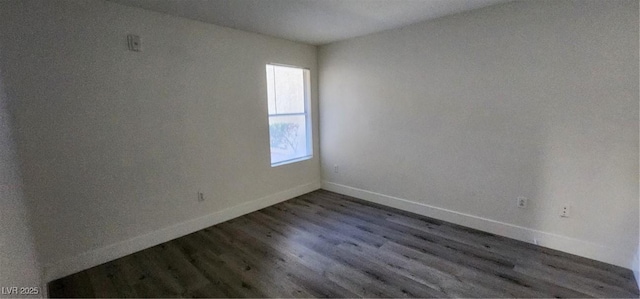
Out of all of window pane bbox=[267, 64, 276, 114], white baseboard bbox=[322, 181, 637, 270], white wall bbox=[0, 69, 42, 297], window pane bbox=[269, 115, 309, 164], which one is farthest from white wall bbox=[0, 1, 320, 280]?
white baseboard bbox=[322, 181, 637, 270]

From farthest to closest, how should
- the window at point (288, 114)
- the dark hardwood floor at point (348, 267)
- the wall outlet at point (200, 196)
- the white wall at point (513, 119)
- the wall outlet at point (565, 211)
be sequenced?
the window at point (288, 114), the wall outlet at point (200, 196), the wall outlet at point (565, 211), the white wall at point (513, 119), the dark hardwood floor at point (348, 267)

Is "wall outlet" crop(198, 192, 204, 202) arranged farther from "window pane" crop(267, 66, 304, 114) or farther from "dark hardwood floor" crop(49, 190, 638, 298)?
"window pane" crop(267, 66, 304, 114)

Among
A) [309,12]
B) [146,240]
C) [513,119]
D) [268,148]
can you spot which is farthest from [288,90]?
[513,119]

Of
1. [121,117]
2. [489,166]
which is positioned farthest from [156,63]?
[489,166]

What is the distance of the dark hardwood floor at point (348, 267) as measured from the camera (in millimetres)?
2020

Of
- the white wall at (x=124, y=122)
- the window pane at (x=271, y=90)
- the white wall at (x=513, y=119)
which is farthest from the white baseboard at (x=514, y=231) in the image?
the white wall at (x=124, y=122)

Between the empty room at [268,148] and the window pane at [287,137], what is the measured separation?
20 cm

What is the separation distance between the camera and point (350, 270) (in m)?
2.28

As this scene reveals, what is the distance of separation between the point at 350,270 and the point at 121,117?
7.90 ft

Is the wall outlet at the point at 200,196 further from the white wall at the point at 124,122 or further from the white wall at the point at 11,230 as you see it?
the white wall at the point at 11,230

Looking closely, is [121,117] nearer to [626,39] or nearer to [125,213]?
[125,213]

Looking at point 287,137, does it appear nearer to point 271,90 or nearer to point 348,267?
point 271,90

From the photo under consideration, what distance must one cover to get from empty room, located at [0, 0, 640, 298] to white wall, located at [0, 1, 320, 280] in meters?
0.01

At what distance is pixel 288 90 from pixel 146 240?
2.50 meters
